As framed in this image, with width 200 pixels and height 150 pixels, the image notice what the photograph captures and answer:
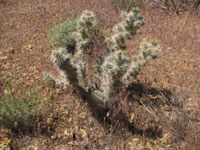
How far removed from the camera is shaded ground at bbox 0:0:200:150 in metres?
2.30

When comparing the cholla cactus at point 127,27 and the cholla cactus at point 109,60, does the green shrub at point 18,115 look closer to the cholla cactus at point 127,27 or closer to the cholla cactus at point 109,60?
the cholla cactus at point 109,60

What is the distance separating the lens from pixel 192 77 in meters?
3.25

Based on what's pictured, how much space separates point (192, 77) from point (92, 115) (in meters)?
1.86

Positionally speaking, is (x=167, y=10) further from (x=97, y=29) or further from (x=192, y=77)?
(x=192, y=77)

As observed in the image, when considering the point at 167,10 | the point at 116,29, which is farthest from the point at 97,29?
the point at 167,10

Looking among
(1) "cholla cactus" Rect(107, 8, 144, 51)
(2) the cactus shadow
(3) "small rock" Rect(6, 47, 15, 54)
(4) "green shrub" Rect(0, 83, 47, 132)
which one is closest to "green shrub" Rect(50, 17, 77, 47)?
(3) "small rock" Rect(6, 47, 15, 54)

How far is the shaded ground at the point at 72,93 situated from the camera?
2.30m

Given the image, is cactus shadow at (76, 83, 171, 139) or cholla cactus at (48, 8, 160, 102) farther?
cactus shadow at (76, 83, 171, 139)

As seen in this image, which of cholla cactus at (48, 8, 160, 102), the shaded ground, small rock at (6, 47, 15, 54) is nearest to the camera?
cholla cactus at (48, 8, 160, 102)

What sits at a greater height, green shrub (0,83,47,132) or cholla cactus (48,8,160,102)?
cholla cactus (48,8,160,102)

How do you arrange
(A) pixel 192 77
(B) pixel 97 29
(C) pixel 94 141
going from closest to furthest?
(C) pixel 94 141 → (A) pixel 192 77 → (B) pixel 97 29

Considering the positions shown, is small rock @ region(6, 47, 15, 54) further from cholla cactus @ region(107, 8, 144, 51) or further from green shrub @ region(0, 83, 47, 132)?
cholla cactus @ region(107, 8, 144, 51)

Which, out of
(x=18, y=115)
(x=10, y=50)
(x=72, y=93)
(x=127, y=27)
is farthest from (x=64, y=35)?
(x=18, y=115)

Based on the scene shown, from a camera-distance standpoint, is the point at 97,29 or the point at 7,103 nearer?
the point at 7,103
